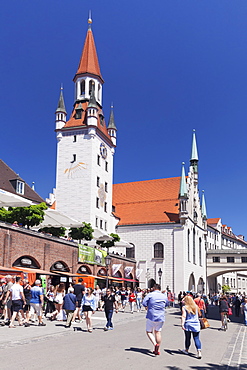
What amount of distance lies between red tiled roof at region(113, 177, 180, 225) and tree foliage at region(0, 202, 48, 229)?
32.2 meters

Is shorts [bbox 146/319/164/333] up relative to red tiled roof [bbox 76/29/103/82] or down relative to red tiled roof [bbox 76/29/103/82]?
down

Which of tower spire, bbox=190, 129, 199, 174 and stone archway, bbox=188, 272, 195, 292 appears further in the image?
tower spire, bbox=190, 129, 199, 174

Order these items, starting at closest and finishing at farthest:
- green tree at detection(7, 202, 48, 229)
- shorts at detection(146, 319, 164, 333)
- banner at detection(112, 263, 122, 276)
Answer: shorts at detection(146, 319, 164, 333) < green tree at detection(7, 202, 48, 229) < banner at detection(112, 263, 122, 276)

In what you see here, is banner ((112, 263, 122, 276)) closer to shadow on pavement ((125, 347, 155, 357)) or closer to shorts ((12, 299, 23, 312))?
shorts ((12, 299, 23, 312))

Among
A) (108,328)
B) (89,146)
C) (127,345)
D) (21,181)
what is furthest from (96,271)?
(127,345)

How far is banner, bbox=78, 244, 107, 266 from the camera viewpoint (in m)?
36.5

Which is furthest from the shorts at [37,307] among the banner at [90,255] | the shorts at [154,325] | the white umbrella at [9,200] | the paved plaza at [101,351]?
the banner at [90,255]

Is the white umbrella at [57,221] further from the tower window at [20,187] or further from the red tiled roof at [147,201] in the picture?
→ the red tiled roof at [147,201]

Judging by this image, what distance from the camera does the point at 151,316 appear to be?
36.0ft

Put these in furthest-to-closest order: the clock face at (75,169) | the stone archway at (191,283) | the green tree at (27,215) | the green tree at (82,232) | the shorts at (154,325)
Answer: the stone archway at (191,283)
the clock face at (75,169)
the green tree at (82,232)
the green tree at (27,215)
the shorts at (154,325)

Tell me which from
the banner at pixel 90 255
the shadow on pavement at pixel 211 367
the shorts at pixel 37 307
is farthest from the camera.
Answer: the banner at pixel 90 255

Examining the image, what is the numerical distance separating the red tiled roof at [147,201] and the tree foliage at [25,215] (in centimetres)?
3218

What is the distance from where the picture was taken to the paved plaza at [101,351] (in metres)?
9.33

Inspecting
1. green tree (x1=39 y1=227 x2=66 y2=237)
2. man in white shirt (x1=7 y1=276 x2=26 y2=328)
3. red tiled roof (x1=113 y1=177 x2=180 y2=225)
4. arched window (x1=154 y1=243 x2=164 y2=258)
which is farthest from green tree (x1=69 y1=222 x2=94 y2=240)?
man in white shirt (x1=7 y1=276 x2=26 y2=328)
